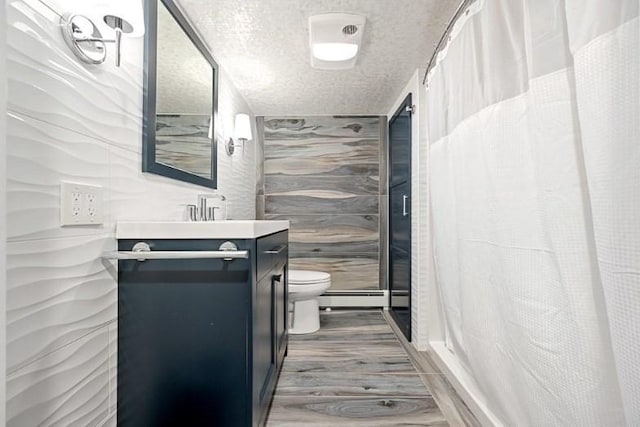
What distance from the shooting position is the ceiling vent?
173 cm

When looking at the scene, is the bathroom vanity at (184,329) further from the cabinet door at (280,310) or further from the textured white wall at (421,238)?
the textured white wall at (421,238)

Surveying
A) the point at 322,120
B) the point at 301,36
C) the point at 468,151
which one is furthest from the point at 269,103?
the point at 468,151

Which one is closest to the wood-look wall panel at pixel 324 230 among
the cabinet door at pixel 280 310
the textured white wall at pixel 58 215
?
the cabinet door at pixel 280 310

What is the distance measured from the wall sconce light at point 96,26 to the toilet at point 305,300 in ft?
6.25

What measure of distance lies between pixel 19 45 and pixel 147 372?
1.01 meters

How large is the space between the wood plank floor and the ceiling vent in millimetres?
1899

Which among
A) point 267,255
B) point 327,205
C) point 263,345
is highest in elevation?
point 327,205

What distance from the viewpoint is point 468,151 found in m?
1.35

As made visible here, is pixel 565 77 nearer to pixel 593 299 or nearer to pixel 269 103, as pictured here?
pixel 593 299

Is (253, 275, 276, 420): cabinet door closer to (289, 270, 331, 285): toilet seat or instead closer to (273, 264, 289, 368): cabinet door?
(273, 264, 289, 368): cabinet door

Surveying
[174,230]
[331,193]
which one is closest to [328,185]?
[331,193]

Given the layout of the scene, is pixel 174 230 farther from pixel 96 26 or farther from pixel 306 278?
pixel 306 278

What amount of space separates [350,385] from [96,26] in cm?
196

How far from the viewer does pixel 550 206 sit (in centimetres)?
88
